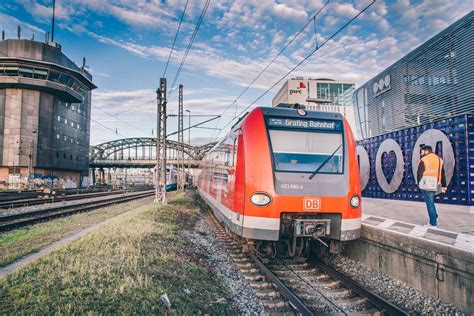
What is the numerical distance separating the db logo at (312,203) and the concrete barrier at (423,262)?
1521 millimetres

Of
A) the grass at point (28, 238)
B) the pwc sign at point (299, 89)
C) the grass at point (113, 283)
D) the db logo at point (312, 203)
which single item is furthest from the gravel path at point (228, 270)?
the pwc sign at point (299, 89)

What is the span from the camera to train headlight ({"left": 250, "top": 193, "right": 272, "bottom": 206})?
6.03 m

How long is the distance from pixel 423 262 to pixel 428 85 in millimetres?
20086

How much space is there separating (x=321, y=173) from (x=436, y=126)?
777 centimetres

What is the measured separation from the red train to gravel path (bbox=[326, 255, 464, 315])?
786mm

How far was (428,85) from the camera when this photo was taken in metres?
21.7

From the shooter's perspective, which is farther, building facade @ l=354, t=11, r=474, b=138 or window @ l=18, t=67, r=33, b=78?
window @ l=18, t=67, r=33, b=78

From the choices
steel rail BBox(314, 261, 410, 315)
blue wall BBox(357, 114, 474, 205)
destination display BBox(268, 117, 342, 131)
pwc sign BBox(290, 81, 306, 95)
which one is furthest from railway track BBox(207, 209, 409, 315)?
pwc sign BBox(290, 81, 306, 95)

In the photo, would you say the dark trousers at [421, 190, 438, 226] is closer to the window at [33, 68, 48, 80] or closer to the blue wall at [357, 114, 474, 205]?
the blue wall at [357, 114, 474, 205]

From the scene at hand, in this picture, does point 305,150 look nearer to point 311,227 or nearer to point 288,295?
point 311,227

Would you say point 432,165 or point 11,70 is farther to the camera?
point 11,70

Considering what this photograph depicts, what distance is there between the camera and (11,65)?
45250 mm

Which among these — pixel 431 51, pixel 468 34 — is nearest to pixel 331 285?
pixel 468 34

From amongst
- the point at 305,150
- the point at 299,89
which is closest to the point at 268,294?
the point at 305,150
